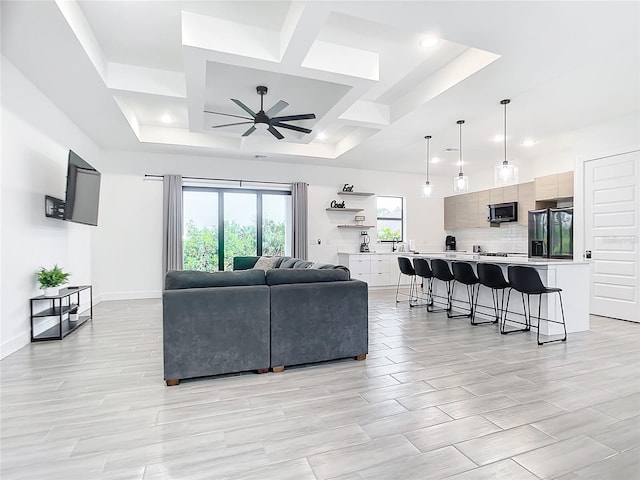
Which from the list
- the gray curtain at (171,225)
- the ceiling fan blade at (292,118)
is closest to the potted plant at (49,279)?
the gray curtain at (171,225)

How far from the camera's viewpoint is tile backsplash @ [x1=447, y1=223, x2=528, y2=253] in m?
7.71

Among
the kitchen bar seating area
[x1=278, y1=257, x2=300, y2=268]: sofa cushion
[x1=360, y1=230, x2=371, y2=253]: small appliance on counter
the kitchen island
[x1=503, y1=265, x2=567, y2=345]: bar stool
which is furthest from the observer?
[x1=360, y1=230, x2=371, y2=253]: small appliance on counter

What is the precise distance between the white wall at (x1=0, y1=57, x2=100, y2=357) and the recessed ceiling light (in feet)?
13.4

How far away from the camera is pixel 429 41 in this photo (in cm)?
349

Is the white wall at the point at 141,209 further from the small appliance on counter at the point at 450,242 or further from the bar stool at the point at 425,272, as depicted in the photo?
the small appliance on counter at the point at 450,242

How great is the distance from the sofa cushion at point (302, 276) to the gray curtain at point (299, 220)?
4.26 metres

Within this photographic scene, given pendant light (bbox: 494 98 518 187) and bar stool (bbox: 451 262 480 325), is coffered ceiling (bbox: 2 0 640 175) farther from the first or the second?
bar stool (bbox: 451 262 480 325)

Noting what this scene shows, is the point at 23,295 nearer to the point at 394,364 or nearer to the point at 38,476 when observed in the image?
the point at 38,476

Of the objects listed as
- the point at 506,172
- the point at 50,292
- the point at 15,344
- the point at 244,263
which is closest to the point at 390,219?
the point at 244,263

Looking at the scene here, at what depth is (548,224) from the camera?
6.29m

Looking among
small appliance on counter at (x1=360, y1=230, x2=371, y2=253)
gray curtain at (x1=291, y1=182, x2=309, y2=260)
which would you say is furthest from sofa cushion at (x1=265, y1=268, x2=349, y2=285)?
A: small appliance on counter at (x1=360, y1=230, x2=371, y2=253)

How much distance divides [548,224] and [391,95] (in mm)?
3801

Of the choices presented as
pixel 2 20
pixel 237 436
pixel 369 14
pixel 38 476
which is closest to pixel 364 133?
pixel 369 14

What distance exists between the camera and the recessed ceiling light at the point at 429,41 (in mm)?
3434
